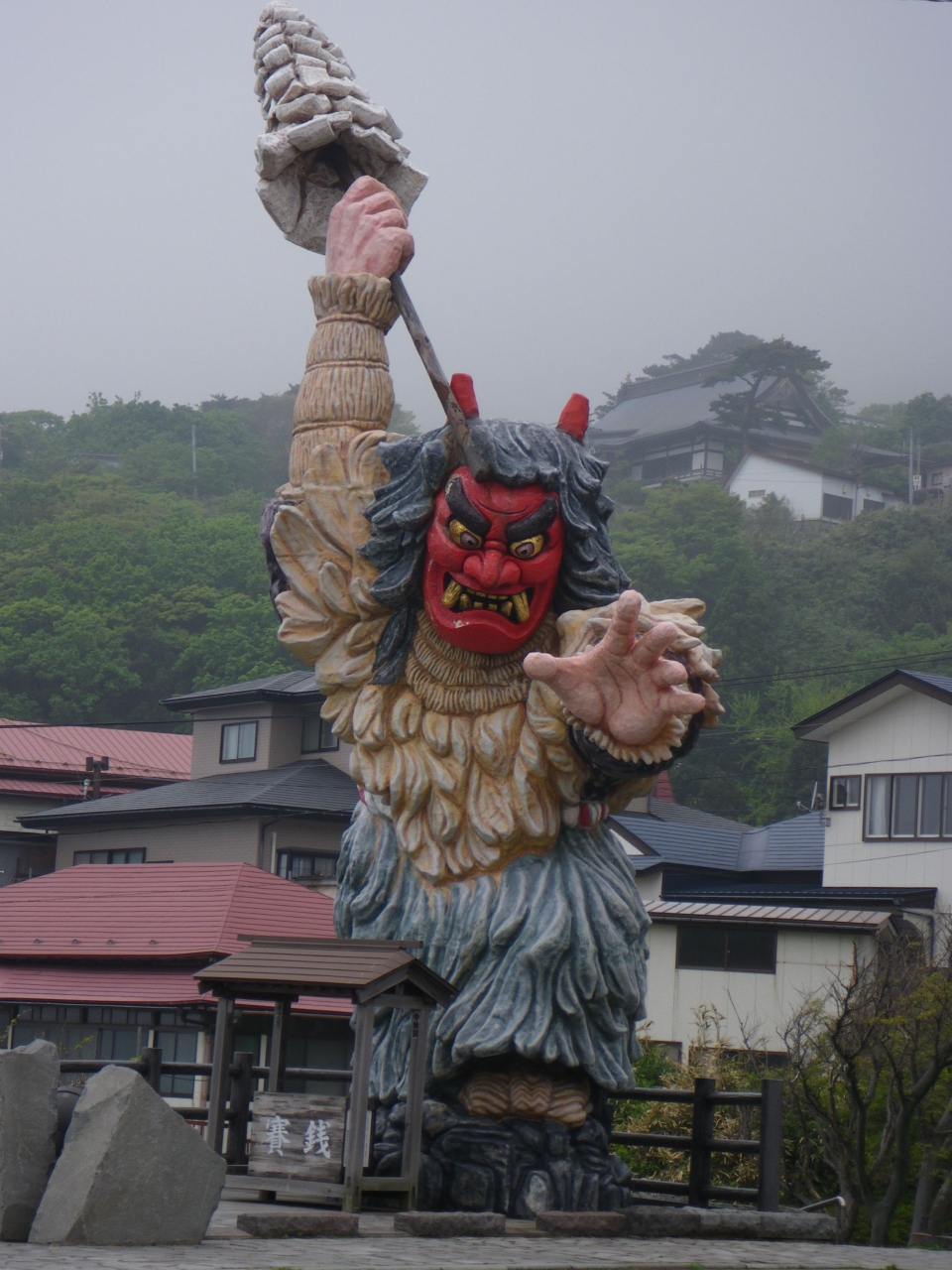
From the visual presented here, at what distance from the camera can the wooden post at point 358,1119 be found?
6.21 m

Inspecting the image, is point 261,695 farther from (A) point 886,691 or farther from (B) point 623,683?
(B) point 623,683

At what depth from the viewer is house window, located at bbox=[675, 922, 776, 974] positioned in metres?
18.3

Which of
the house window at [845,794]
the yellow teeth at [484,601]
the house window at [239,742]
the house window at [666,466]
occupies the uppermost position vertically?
the house window at [666,466]

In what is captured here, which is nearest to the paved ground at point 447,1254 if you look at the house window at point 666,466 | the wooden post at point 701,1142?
the wooden post at point 701,1142

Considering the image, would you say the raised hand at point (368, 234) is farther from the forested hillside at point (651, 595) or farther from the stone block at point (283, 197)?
the forested hillside at point (651, 595)

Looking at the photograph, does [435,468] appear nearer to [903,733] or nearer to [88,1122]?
[88,1122]

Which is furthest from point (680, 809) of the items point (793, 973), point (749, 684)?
point (749, 684)

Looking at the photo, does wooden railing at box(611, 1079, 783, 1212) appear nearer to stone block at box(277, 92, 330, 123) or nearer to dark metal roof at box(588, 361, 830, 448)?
stone block at box(277, 92, 330, 123)

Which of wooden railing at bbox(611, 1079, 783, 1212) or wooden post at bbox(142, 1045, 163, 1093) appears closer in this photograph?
wooden railing at bbox(611, 1079, 783, 1212)

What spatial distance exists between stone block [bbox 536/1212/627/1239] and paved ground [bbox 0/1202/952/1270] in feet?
0.24

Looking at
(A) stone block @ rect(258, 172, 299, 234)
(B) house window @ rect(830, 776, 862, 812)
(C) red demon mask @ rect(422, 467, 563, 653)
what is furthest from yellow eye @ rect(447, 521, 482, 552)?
(B) house window @ rect(830, 776, 862, 812)

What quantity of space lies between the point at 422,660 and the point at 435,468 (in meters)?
0.88

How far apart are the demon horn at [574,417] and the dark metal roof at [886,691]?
43.9 feet

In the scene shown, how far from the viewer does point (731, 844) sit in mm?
23281
